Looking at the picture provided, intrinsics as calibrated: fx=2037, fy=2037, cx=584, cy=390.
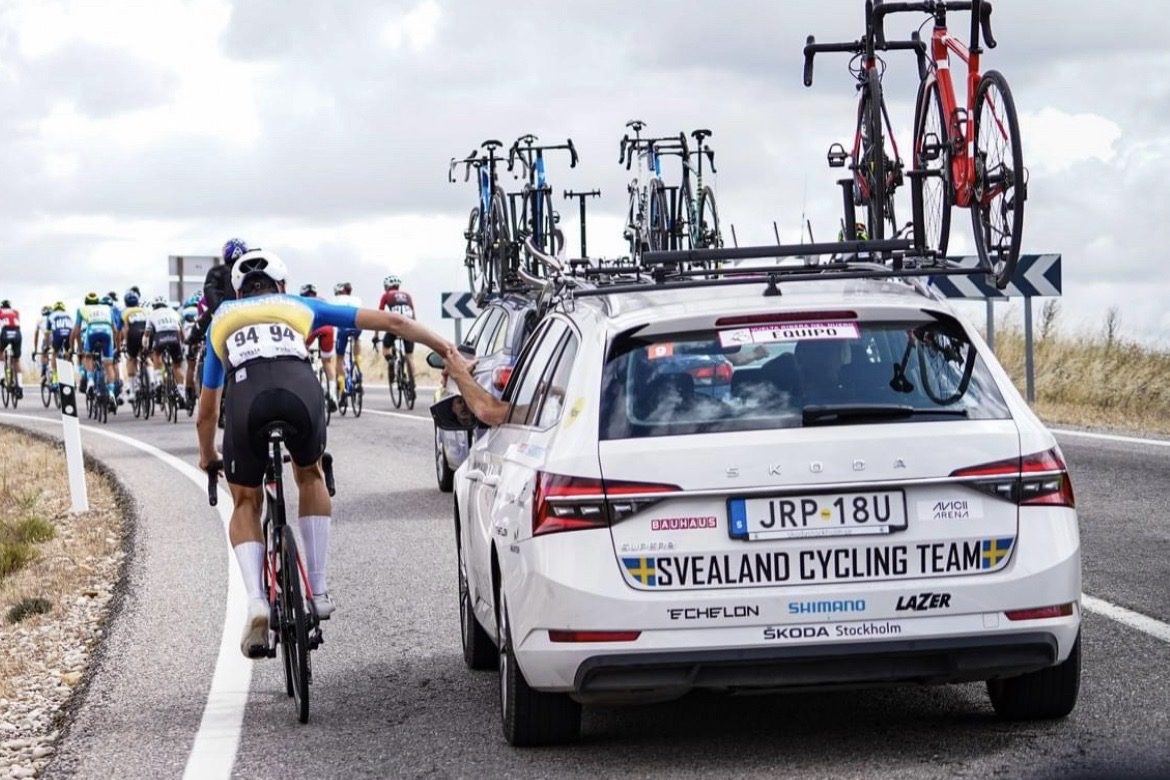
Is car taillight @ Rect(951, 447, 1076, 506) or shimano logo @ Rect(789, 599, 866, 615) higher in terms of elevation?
car taillight @ Rect(951, 447, 1076, 506)

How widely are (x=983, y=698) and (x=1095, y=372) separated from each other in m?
20.7

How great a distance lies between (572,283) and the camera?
781 cm

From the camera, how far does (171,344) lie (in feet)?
108

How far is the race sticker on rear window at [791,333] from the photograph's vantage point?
6.71 m

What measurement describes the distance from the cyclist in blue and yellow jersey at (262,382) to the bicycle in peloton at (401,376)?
2258 cm

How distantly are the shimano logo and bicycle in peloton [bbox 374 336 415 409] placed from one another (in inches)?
979

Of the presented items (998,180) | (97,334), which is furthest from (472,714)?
(97,334)

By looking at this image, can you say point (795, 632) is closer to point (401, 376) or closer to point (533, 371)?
point (533, 371)

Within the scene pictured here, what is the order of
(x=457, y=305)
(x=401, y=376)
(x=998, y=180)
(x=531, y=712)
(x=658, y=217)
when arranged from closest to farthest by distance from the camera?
(x=531, y=712) → (x=998, y=180) → (x=658, y=217) → (x=401, y=376) → (x=457, y=305)

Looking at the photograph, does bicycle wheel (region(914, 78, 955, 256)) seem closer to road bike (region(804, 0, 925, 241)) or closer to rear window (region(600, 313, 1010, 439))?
road bike (region(804, 0, 925, 241))

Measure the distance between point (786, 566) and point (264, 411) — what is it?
8.46 feet

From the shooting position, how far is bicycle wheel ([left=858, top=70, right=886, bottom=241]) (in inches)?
545

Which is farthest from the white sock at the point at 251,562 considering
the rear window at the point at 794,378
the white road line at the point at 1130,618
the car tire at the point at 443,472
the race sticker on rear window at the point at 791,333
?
the car tire at the point at 443,472

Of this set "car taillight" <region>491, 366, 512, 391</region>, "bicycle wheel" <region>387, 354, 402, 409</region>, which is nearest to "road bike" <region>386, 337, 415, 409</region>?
"bicycle wheel" <region>387, 354, 402, 409</region>
